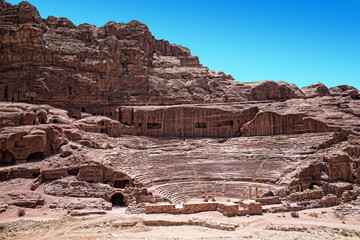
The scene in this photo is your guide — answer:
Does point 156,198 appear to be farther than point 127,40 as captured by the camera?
No

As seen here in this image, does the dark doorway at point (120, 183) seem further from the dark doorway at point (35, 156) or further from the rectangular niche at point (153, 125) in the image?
the rectangular niche at point (153, 125)

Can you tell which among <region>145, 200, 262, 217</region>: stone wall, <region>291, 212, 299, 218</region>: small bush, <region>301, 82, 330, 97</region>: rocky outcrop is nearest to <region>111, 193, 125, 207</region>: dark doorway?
<region>145, 200, 262, 217</region>: stone wall

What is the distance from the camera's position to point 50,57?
49.7 m

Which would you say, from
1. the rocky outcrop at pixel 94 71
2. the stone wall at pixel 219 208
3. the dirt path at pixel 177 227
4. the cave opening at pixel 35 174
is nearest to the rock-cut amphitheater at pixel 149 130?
the stone wall at pixel 219 208

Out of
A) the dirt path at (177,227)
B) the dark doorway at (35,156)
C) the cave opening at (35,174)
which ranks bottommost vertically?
the dirt path at (177,227)

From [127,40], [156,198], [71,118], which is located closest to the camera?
[156,198]

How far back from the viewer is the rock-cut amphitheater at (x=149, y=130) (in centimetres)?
2812

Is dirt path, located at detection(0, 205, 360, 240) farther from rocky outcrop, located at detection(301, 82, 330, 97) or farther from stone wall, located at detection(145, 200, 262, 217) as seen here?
rocky outcrop, located at detection(301, 82, 330, 97)

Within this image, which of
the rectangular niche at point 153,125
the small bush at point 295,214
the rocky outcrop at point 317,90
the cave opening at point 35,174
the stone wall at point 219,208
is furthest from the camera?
the rocky outcrop at point 317,90

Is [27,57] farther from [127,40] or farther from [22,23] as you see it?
[127,40]

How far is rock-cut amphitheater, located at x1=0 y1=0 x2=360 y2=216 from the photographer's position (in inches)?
1107

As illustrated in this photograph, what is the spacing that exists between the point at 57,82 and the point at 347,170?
42205 mm

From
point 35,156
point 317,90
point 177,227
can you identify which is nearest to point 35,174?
point 35,156

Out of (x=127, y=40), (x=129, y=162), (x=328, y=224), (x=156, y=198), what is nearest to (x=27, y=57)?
(x=127, y=40)
